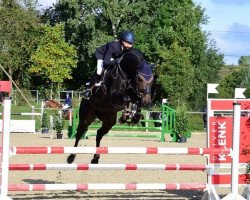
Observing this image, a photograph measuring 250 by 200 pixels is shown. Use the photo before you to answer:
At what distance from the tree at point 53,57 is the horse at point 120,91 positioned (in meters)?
39.9

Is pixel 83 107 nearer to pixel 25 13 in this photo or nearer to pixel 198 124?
pixel 198 124

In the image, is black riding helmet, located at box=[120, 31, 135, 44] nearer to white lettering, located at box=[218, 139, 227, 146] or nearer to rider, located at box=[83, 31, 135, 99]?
rider, located at box=[83, 31, 135, 99]

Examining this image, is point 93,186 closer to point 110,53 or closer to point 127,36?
point 127,36

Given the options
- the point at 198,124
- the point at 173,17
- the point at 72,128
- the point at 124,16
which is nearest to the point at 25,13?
the point at 124,16

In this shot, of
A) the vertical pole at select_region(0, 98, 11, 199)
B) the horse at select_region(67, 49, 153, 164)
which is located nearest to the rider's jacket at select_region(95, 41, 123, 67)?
the horse at select_region(67, 49, 153, 164)

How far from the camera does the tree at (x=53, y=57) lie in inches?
1914

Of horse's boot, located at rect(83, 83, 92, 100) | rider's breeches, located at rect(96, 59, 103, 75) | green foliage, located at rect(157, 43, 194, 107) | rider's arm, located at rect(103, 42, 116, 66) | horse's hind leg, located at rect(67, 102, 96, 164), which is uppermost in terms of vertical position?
green foliage, located at rect(157, 43, 194, 107)

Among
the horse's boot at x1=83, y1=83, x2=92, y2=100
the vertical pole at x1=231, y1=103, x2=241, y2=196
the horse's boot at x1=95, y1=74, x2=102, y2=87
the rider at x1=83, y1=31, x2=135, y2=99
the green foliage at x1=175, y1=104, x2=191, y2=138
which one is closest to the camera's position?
the vertical pole at x1=231, y1=103, x2=241, y2=196

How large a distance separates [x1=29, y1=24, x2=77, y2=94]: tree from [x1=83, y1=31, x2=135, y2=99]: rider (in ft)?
131

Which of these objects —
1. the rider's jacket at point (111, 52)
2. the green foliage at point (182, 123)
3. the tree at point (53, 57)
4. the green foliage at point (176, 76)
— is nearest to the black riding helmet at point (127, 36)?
the rider's jacket at point (111, 52)

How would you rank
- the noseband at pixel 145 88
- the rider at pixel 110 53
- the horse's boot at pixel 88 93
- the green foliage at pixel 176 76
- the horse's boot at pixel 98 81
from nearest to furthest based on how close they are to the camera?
the noseband at pixel 145 88
the rider at pixel 110 53
the horse's boot at pixel 98 81
the horse's boot at pixel 88 93
the green foliage at pixel 176 76

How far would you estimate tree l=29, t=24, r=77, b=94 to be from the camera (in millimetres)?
48625

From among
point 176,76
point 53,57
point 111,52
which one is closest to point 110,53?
point 111,52

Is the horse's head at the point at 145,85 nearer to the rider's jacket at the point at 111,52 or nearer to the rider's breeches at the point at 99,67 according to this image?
the rider's jacket at the point at 111,52
